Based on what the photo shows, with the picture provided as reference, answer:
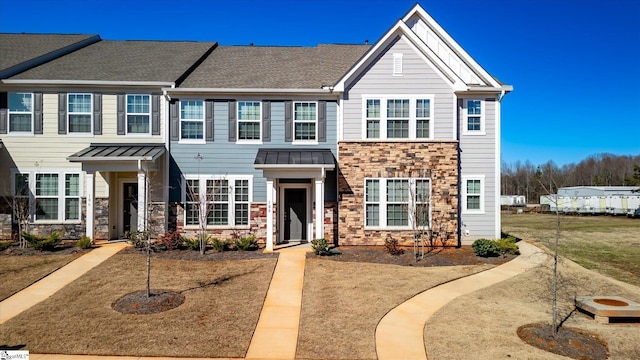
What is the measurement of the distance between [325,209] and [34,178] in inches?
460

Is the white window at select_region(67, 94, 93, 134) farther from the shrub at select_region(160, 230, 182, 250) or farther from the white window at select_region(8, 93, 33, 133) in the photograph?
the shrub at select_region(160, 230, 182, 250)

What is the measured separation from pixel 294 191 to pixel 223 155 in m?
3.24

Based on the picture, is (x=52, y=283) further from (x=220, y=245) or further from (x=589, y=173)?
(x=589, y=173)

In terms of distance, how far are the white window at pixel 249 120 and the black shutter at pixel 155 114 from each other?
3.26m

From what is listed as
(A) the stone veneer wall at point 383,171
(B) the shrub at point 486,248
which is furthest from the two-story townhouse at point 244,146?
(B) the shrub at point 486,248

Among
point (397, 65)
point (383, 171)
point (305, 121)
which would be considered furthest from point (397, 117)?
point (305, 121)

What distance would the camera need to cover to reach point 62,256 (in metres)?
12.1

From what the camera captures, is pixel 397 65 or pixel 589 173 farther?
pixel 589 173

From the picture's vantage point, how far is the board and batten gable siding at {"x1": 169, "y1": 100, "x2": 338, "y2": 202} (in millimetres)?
14617

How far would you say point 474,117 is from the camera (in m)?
15.0

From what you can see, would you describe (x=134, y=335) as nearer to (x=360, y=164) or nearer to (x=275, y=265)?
(x=275, y=265)

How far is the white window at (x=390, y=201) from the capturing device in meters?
14.4

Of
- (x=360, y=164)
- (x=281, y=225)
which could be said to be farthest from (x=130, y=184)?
(x=360, y=164)

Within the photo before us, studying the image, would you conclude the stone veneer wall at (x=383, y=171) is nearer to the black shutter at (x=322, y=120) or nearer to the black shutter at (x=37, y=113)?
the black shutter at (x=322, y=120)
